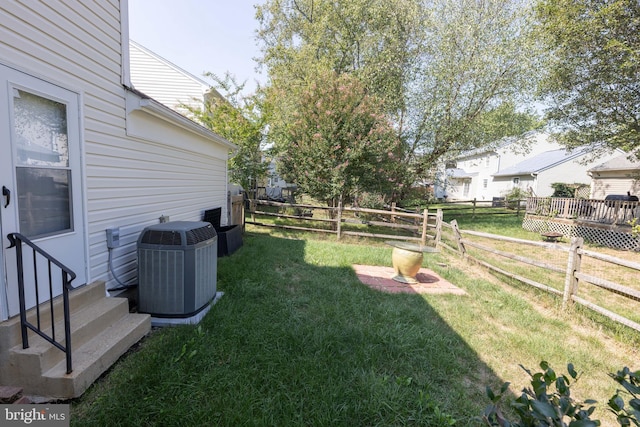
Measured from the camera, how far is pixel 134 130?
3830 millimetres


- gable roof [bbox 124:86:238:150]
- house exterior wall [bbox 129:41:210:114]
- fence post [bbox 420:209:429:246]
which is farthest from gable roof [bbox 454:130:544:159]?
gable roof [bbox 124:86:238:150]

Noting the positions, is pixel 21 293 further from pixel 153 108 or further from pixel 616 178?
pixel 616 178

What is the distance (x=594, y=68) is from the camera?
9.08 metres

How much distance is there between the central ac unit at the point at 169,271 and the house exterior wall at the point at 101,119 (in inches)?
19.8

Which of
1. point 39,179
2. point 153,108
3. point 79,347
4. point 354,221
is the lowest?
point 79,347

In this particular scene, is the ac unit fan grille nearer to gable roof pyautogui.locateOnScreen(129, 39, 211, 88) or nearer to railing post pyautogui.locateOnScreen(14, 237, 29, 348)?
railing post pyautogui.locateOnScreen(14, 237, 29, 348)

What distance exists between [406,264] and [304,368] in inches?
129

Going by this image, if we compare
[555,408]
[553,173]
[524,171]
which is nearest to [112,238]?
[555,408]

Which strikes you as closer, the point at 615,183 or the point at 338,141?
the point at 338,141

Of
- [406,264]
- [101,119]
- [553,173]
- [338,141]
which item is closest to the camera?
[101,119]

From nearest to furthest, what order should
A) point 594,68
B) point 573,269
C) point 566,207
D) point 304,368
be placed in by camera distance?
point 304,368
point 573,269
point 594,68
point 566,207

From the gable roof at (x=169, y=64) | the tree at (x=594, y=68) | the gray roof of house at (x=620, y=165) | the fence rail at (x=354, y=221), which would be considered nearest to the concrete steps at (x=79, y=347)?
the fence rail at (x=354, y=221)

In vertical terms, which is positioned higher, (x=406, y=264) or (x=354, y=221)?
(x=354, y=221)

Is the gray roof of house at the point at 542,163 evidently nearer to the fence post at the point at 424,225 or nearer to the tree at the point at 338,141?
the tree at the point at 338,141
